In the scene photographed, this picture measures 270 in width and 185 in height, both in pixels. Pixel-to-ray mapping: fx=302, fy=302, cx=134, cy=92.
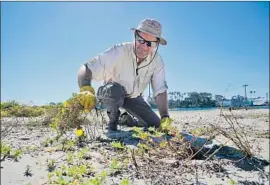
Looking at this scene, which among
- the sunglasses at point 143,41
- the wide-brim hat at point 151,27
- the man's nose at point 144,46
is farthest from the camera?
the man's nose at point 144,46

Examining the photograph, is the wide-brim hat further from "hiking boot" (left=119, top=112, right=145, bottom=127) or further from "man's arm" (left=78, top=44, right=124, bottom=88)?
"hiking boot" (left=119, top=112, right=145, bottom=127)

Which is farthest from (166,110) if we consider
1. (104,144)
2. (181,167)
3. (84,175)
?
(84,175)

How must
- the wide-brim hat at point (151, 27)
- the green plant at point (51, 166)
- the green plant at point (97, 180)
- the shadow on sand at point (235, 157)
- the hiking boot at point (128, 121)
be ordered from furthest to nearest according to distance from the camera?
the hiking boot at point (128, 121)
the wide-brim hat at point (151, 27)
the shadow on sand at point (235, 157)
the green plant at point (51, 166)
the green plant at point (97, 180)

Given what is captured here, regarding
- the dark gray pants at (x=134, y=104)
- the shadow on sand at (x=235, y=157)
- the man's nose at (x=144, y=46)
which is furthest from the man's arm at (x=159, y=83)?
the shadow on sand at (x=235, y=157)

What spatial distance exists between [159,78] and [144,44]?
84cm

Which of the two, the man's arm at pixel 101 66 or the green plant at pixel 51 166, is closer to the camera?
the green plant at pixel 51 166

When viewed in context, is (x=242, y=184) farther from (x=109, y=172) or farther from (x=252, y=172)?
(x=109, y=172)

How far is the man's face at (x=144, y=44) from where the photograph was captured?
13.5ft

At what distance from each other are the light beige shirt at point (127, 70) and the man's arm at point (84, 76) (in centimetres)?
9

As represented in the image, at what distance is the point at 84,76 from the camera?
3.96 meters

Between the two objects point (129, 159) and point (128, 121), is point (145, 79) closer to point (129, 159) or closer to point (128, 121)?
point (128, 121)

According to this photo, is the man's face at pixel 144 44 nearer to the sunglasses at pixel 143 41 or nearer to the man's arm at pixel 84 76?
the sunglasses at pixel 143 41

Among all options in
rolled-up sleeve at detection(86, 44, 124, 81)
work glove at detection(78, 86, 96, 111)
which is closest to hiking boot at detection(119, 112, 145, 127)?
rolled-up sleeve at detection(86, 44, 124, 81)

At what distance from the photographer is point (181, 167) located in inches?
86.3
